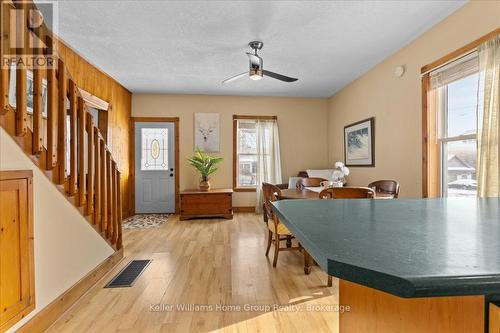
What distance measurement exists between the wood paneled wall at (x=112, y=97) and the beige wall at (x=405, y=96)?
13.9ft

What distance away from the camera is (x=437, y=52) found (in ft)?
9.02

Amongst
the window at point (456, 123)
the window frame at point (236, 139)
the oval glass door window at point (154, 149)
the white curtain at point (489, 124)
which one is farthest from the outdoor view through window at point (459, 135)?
the oval glass door window at point (154, 149)

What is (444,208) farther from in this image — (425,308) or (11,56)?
(11,56)

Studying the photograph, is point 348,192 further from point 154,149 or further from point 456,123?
point 154,149

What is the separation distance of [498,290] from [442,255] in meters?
0.09

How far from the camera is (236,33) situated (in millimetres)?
2900

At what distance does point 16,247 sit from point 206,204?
353cm

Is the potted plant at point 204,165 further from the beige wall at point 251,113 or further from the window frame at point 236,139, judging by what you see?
the window frame at point 236,139

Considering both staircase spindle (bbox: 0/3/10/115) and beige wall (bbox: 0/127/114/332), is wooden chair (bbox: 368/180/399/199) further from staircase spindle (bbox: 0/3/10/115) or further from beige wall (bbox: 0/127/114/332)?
staircase spindle (bbox: 0/3/10/115)

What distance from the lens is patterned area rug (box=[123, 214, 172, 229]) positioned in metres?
Result: 4.52

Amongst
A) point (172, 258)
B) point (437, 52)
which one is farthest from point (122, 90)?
point (437, 52)

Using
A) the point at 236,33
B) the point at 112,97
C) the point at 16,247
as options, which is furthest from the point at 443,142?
the point at 112,97

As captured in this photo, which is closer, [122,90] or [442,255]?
[442,255]

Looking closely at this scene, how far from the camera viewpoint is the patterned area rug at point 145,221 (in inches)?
178
